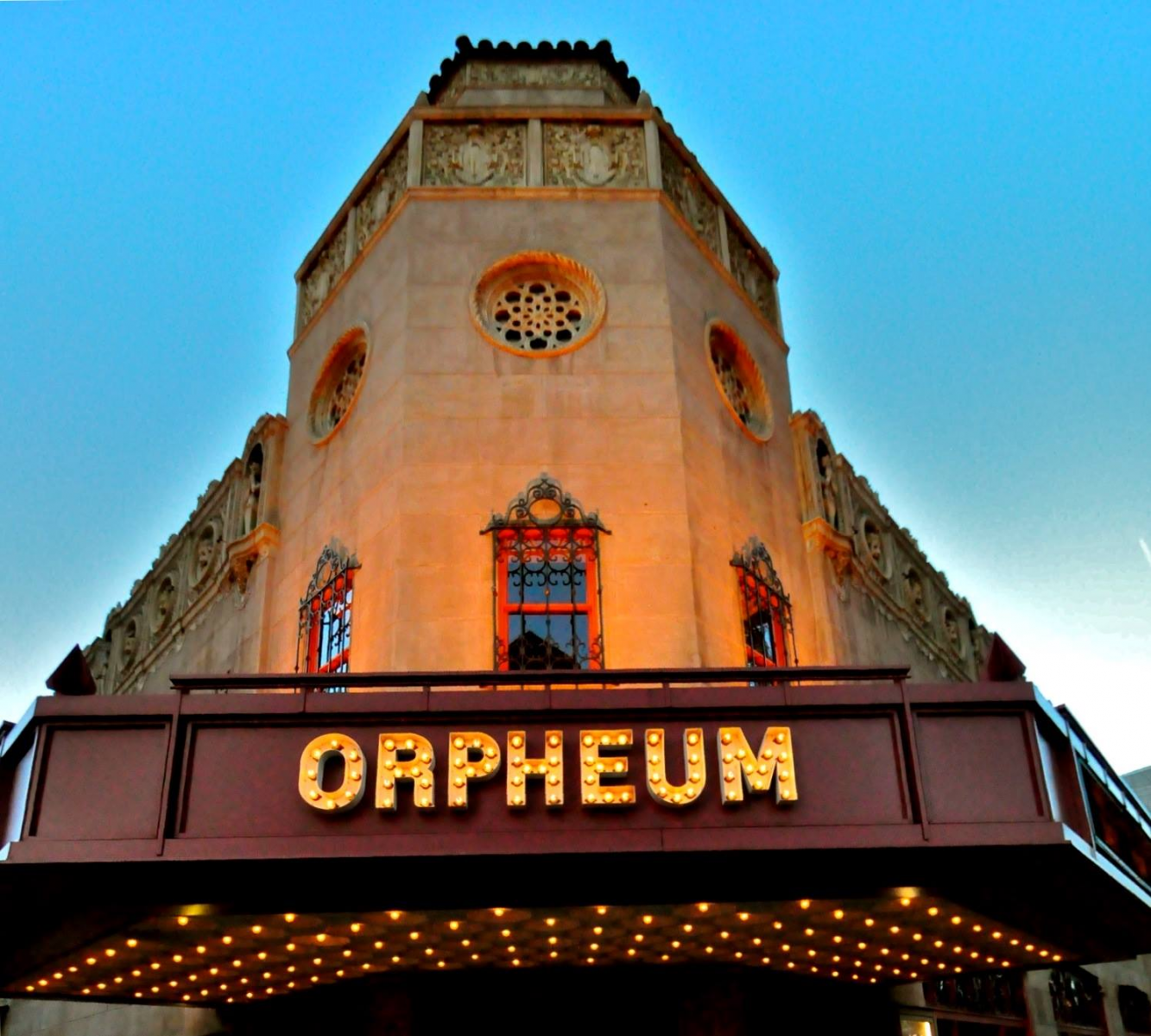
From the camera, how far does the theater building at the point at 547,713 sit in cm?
1321

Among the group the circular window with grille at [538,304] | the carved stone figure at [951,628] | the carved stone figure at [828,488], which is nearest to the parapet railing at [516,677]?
the circular window with grille at [538,304]

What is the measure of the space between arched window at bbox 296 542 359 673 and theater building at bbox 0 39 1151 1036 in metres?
0.07

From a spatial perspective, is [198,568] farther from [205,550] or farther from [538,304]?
[538,304]

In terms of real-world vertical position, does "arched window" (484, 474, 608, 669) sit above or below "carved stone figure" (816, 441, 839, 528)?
below

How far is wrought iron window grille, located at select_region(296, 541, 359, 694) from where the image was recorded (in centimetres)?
1911

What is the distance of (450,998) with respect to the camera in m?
17.5

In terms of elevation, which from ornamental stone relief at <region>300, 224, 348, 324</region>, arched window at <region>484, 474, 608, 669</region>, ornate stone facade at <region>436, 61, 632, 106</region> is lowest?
arched window at <region>484, 474, 608, 669</region>

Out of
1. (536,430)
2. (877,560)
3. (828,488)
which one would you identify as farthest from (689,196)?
(877,560)

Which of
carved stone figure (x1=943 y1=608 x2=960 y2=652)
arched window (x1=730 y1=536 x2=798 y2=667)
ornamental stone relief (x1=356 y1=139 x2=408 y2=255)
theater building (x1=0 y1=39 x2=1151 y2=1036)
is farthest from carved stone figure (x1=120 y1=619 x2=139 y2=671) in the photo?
carved stone figure (x1=943 y1=608 x2=960 y2=652)

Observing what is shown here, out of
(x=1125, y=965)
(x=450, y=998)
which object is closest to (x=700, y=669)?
(x=450, y=998)

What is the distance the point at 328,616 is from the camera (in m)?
19.6

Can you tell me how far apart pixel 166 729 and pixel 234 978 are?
5920 millimetres

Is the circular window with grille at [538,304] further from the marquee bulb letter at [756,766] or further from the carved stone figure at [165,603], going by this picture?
the carved stone figure at [165,603]

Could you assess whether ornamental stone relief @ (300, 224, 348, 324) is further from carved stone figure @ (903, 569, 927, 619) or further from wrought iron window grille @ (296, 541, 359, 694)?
carved stone figure @ (903, 569, 927, 619)
